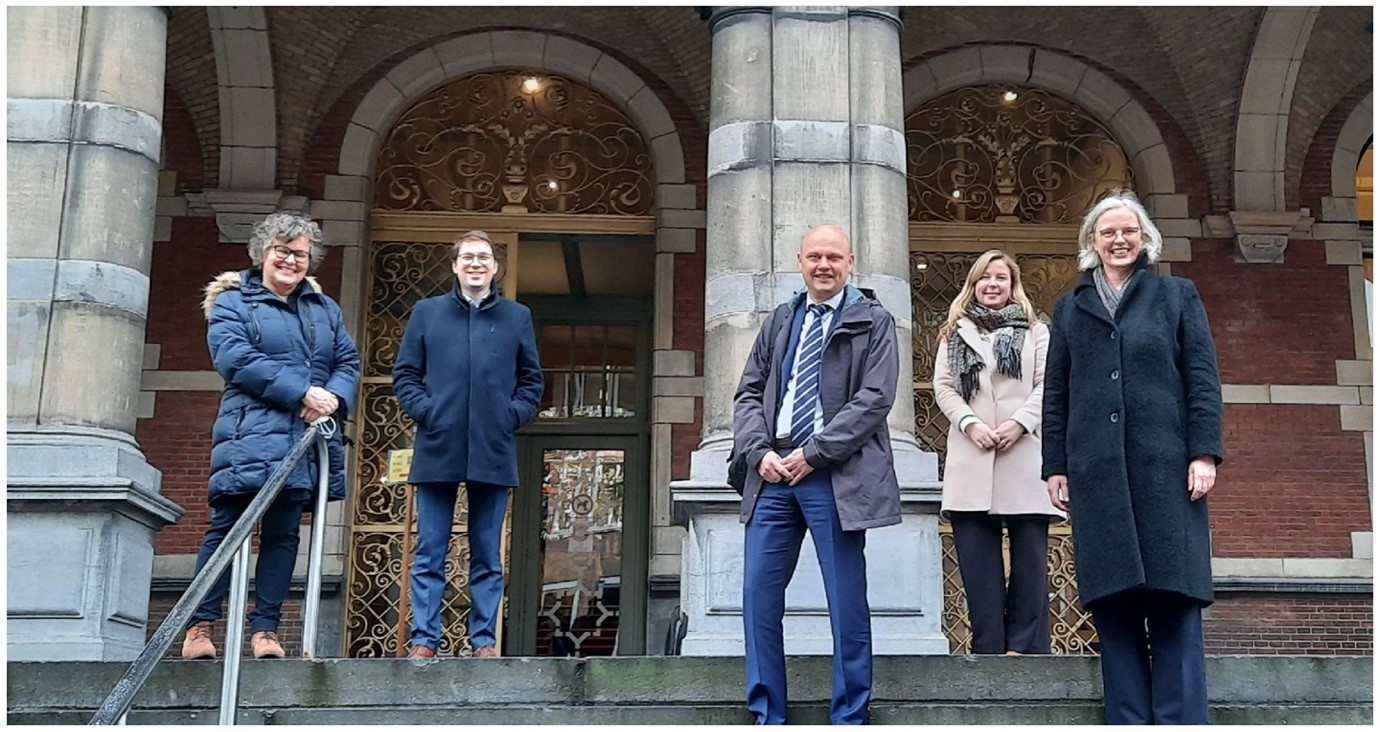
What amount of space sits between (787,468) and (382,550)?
6.60 metres

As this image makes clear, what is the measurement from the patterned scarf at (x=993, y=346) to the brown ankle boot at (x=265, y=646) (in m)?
2.80

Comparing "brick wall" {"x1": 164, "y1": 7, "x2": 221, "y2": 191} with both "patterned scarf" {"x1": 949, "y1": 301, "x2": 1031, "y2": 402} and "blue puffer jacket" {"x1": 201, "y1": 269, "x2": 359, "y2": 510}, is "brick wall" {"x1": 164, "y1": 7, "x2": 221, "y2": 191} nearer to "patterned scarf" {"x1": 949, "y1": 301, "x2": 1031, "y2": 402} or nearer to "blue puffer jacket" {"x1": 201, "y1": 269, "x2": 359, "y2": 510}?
"blue puffer jacket" {"x1": 201, "y1": 269, "x2": 359, "y2": 510}

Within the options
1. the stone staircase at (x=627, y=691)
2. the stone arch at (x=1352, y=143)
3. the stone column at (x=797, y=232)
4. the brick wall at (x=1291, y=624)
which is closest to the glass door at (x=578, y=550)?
the brick wall at (x=1291, y=624)

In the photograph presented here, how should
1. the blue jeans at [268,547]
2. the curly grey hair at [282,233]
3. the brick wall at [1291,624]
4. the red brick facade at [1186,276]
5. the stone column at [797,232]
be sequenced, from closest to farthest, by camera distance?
the blue jeans at [268,547] → the curly grey hair at [282,233] → the stone column at [797,232] → the brick wall at [1291,624] → the red brick facade at [1186,276]

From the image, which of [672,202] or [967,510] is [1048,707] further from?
[672,202]

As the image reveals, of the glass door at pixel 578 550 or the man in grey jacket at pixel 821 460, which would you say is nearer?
the man in grey jacket at pixel 821 460

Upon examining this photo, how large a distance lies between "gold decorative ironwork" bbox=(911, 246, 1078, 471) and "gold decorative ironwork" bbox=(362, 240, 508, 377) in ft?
9.80

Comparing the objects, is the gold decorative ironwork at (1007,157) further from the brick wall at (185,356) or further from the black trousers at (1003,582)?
the black trousers at (1003,582)

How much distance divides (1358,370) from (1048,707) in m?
7.26

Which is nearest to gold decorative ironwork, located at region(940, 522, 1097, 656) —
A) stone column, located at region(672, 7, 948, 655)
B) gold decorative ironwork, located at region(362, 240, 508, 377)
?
gold decorative ironwork, located at region(362, 240, 508, 377)

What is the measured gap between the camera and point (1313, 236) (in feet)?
38.7

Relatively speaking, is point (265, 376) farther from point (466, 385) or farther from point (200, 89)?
point (200, 89)

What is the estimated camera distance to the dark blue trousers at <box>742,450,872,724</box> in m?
4.88

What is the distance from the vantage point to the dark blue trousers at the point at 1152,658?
443 cm
